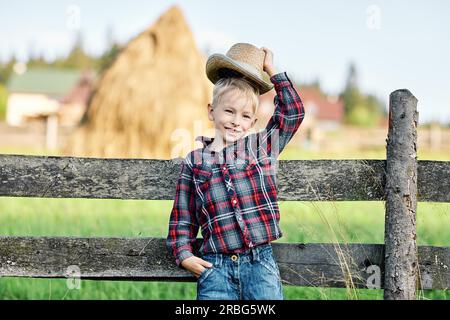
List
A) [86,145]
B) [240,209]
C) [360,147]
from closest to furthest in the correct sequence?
[240,209] → [86,145] → [360,147]

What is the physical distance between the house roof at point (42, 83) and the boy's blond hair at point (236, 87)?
56.1 meters

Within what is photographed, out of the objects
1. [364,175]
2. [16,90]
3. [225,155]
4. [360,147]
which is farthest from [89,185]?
[16,90]

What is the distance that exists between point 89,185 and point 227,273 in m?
1.00

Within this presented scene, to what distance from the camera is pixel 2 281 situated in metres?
5.07

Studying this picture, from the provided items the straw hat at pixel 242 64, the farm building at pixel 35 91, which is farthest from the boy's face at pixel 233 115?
the farm building at pixel 35 91

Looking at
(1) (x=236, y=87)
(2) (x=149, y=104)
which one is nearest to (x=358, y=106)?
(2) (x=149, y=104)

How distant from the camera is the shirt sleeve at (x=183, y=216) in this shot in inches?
129

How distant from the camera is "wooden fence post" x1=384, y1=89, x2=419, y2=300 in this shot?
3557 mm

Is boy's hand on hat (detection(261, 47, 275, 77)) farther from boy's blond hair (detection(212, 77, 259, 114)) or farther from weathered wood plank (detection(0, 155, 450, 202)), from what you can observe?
weathered wood plank (detection(0, 155, 450, 202))

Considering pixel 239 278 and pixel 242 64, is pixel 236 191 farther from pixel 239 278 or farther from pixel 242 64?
pixel 242 64

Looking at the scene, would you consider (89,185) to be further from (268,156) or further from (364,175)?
(364,175)

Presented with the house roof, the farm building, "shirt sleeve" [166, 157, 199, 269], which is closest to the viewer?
"shirt sleeve" [166, 157, 199, 269]

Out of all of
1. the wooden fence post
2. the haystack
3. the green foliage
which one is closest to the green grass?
the wooden fence post
